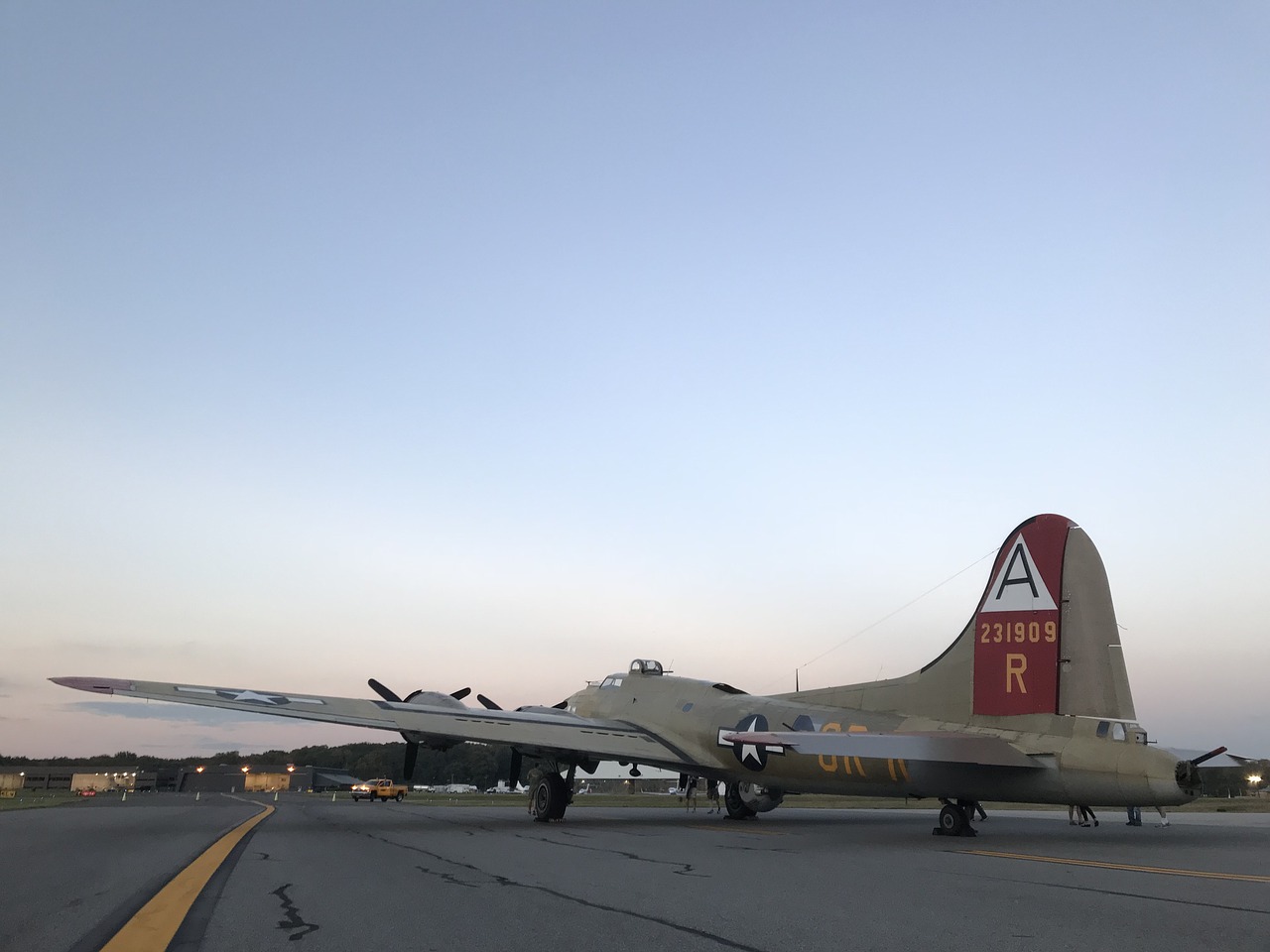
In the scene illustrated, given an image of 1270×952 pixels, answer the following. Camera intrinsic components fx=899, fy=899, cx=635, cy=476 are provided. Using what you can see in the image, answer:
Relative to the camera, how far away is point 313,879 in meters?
11.1

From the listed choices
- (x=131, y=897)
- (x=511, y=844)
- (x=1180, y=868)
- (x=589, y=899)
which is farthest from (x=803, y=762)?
(x=131, y=897)

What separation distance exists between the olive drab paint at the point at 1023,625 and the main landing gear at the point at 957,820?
2.06m

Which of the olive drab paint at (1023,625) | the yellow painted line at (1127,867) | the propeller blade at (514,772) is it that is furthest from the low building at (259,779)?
the yellow painted line at (1127,867)

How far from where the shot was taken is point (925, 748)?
17609 millimetres

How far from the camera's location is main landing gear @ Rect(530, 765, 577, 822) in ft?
81.7

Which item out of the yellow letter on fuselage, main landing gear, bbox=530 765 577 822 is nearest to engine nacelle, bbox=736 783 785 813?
main landing gear, bbox=530 765 577 822

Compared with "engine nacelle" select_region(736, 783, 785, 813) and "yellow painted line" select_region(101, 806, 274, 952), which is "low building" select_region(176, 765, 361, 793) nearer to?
"engine nacelle" select_region(736, 783, 785, 813)

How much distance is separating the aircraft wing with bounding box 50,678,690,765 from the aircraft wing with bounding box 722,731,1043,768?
25.5 ft

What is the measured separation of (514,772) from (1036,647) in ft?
47.9

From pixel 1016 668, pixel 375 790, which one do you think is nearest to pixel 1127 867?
pixel 1016 668

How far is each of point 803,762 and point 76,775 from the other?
113m

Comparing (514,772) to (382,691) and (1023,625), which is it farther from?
(1023,625)

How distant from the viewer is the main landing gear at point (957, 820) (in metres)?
19.1

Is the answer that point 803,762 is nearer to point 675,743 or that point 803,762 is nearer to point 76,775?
point 675,743
